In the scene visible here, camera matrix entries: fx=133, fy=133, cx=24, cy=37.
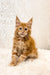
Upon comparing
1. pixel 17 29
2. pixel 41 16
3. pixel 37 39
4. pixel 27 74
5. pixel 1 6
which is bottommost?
pixel 27 74

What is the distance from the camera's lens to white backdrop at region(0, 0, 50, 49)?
1797 mm

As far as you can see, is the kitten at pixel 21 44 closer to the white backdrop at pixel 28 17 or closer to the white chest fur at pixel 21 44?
the white chest fur at pixel 21 44

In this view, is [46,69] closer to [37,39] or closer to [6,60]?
[6,60]

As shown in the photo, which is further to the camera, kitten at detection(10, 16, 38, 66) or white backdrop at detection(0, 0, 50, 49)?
white backdrop at detection(0, 0, 50, 49)

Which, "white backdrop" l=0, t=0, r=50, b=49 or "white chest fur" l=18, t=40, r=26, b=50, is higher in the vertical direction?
"white backdrop" l=0, t=0, r=50, b=49

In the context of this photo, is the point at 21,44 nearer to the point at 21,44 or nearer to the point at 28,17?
the point at 21,44

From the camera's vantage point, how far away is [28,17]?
1807 millimetres

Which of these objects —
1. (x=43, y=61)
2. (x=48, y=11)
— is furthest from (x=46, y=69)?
(x=48, y=11)

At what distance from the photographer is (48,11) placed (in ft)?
5.94

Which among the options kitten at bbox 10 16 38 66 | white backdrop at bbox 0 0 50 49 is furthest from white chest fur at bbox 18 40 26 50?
white backdrop at bbox 0 0 50 49

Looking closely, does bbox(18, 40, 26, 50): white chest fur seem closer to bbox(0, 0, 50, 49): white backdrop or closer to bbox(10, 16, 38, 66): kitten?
bbox(10, 16, 38, 66): kitten

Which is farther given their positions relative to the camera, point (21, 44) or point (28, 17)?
point (28, 17)

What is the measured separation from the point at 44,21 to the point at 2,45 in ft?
2.25

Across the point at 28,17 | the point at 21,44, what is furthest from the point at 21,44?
the point at 28,17
